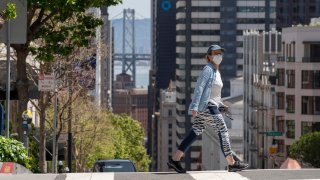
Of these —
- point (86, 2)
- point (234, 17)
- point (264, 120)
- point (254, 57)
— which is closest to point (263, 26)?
point (234, 17)

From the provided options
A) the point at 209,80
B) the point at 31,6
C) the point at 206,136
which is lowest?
the point at 206,136

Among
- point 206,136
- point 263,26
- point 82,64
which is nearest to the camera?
point 82,64

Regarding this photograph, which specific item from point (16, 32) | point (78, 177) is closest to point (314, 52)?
point (16, 32)

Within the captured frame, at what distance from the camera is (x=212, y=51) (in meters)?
17.3

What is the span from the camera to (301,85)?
77938mm

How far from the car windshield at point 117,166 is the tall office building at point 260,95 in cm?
5640

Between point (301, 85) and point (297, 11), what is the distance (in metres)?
100

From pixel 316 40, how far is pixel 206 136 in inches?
2651

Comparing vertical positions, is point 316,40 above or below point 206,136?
above

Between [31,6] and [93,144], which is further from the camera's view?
[93,144]

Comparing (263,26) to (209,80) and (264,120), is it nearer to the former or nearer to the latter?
(264,120)

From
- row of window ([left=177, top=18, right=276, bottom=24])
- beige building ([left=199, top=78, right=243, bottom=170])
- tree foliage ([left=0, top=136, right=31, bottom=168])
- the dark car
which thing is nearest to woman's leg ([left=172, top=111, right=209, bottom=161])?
tree foliage ([left=0, top=136, right=31, bottom=168])

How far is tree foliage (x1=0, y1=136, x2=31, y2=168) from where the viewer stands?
58.1 feet

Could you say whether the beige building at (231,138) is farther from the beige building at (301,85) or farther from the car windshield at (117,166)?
the car windshield at (117,166)
